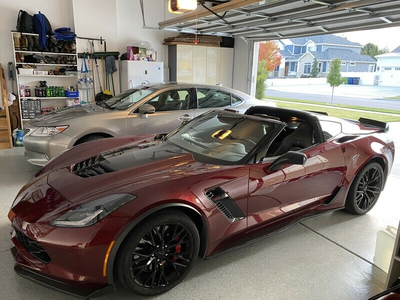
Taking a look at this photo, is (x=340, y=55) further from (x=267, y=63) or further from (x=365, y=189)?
(x=365, y=189)

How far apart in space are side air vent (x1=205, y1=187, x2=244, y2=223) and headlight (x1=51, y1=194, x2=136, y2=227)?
1.80 feet

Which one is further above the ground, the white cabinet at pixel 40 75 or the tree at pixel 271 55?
the tree at pixel 271 55

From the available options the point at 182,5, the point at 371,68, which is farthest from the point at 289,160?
the point at 371,68

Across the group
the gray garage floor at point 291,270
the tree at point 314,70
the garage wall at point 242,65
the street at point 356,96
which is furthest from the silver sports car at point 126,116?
the street at point 356,96

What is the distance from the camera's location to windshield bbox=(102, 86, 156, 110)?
14.8 feet

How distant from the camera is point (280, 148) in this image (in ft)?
8.75

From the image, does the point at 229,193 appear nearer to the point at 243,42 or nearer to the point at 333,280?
the point at 333,280

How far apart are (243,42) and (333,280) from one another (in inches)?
305

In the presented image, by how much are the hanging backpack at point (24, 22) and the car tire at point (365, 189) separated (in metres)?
6.85

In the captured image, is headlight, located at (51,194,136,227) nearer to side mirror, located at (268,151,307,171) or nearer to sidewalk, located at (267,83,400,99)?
side mirror, located at (268,151,307,171)

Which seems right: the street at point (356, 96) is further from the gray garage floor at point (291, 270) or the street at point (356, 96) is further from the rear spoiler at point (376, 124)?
the gray garage floor at point (291, 270)

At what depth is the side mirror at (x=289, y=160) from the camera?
2146 millimetres

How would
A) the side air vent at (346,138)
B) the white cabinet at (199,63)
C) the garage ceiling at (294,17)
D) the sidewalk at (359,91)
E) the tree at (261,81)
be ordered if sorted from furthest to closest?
the sidewalk at (359,91), the tree at (261,81), the white cabinet at (199,63), the garage ceiling at (294,17), the side air vent at (346,138)

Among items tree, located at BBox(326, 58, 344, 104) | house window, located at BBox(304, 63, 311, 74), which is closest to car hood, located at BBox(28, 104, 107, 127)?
→ house window, located at BBox(304, 63, 311, 74)
